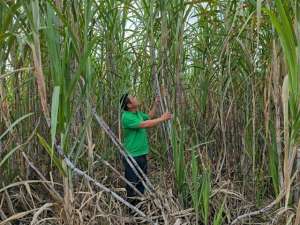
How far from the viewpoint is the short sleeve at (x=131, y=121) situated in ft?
7.54

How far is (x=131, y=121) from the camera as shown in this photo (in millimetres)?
2312

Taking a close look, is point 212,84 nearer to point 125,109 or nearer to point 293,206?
point 125,109

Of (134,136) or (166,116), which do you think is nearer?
(166,116)

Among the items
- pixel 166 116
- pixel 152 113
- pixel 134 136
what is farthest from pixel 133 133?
pixel 166 116

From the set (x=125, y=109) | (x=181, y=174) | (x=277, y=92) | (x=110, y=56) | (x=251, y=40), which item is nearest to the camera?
(x=277, y=92)

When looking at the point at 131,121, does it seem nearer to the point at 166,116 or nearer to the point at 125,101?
the point at 125,101

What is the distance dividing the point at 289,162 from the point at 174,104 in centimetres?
72

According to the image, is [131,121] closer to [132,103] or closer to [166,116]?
[132,103]

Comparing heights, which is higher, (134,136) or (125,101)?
(125,101)

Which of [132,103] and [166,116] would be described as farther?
[132,103]

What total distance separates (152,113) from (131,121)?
0.13m

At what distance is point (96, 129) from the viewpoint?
223 cm

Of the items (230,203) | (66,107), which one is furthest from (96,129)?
(66,107)

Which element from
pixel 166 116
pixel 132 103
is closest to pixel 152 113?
pixel 132 103
